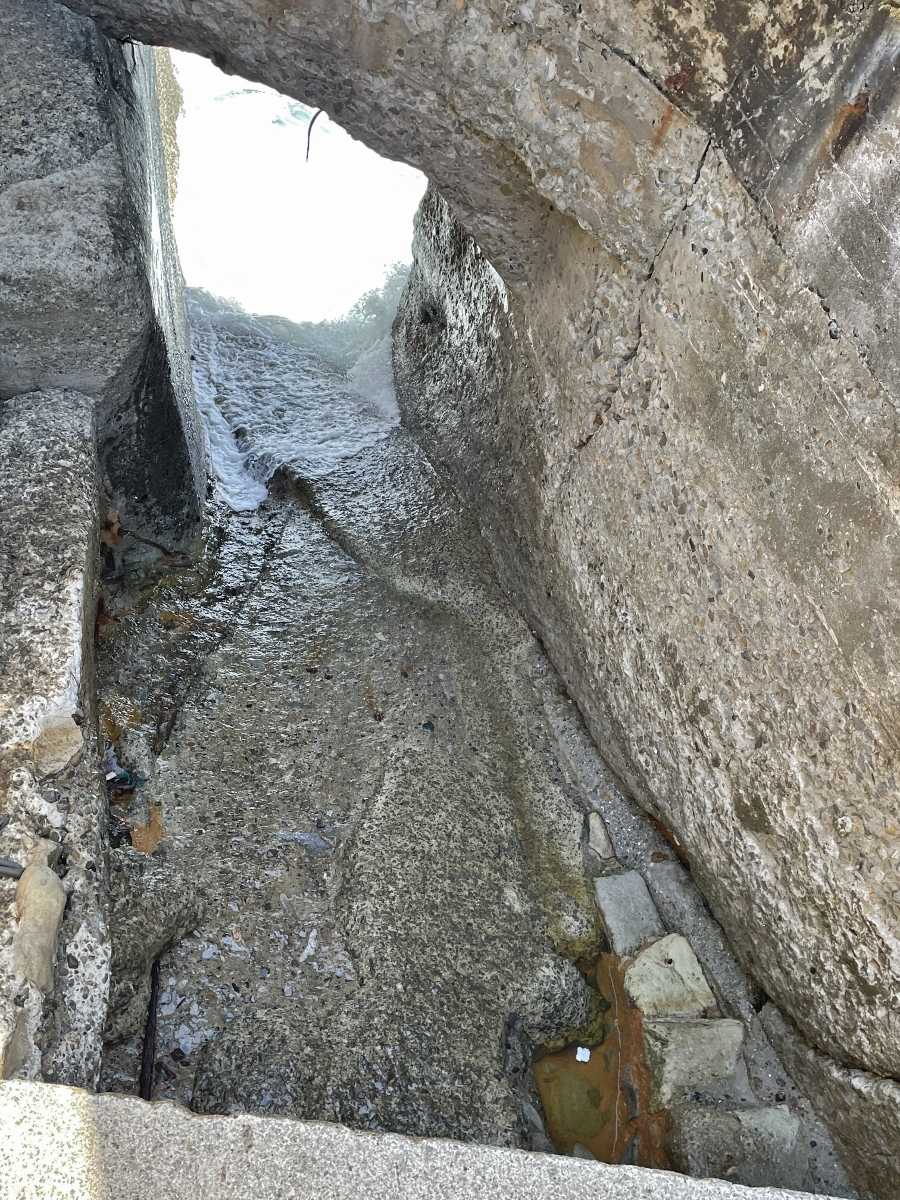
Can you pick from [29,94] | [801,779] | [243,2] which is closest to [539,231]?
[243,2]

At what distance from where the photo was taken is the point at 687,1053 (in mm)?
A: 2039

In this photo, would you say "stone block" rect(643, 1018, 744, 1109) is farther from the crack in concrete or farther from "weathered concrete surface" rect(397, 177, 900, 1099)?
the crack in concrete

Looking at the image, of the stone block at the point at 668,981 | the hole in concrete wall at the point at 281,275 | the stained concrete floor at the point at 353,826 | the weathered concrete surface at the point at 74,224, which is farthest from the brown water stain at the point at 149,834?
the hole in concrete wall at the point at 281,275

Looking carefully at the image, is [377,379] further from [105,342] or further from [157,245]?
[105,342]

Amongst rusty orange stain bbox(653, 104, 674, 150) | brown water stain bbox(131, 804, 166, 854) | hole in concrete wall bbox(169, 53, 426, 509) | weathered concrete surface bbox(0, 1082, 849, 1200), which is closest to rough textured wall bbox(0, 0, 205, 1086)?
weathered concrete surface bbox(0, 1082, 849, 1200)

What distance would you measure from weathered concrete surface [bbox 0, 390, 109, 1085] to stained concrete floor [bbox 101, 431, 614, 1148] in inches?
14.4

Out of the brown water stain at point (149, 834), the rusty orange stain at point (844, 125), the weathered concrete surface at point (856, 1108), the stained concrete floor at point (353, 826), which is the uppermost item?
the rusty orange stain at point (844, 125)

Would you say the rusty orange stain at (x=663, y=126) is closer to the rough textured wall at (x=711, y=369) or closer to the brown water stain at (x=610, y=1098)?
the rough textured wall at (x=711, y=369)

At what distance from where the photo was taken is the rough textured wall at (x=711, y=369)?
1525mm

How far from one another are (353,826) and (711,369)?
1.26m

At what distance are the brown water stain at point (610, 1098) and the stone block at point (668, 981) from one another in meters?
A: 0.04

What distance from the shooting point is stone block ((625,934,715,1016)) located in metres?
2.11

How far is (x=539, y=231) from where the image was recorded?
7.86ft

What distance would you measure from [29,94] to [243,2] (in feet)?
1.81
